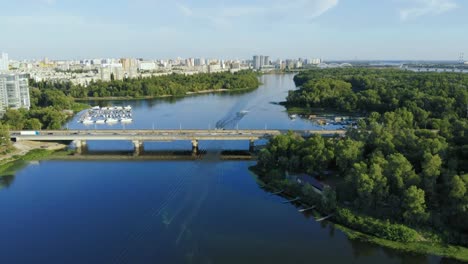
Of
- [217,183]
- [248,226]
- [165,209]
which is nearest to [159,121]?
[217,183]

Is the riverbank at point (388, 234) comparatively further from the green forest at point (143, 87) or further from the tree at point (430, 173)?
the green forest at point (143, 87)

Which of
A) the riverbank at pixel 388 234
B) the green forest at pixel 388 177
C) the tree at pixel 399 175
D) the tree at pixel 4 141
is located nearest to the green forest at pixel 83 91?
the tree at pixel 4 141

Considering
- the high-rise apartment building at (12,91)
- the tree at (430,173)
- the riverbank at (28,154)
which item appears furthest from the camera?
the high-rise apartment building at (12,91)

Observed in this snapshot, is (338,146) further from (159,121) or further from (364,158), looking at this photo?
(159,121)

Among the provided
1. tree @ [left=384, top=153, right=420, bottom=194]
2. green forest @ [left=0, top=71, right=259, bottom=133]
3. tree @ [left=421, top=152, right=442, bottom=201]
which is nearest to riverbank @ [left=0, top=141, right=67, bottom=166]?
green forest @ [left=0, top=71, right=259, bottom=133]

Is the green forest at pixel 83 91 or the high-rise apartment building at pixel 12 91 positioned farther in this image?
the high-rise apartment building at pixel 12 91
